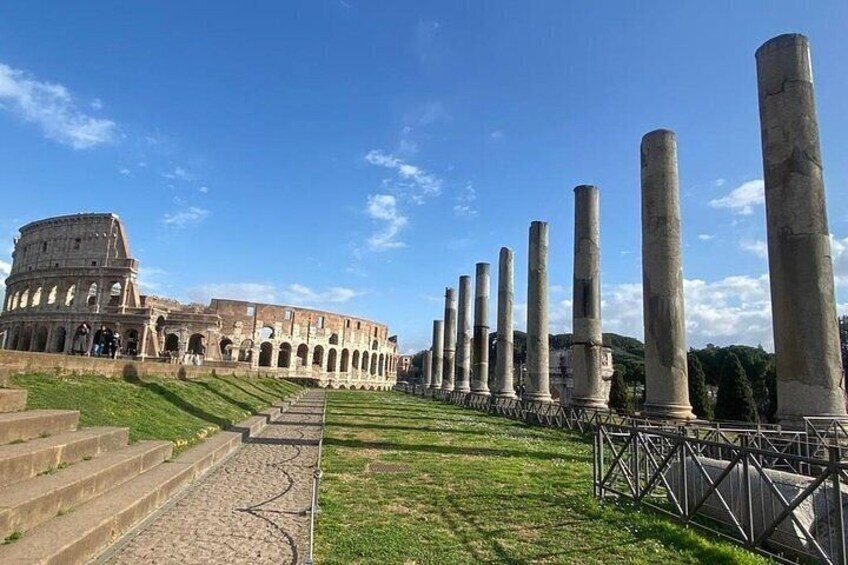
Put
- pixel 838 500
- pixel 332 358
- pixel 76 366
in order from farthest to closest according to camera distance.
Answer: pixel 332 358 → pixel 76 366 → pixel 838 500

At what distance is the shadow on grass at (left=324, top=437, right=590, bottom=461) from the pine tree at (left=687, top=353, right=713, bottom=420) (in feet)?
65.3

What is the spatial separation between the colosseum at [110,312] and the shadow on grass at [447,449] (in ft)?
108

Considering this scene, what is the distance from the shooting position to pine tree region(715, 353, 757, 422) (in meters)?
29.1

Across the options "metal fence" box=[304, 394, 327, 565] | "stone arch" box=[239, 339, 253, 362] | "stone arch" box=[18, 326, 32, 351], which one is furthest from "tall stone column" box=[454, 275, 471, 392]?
"stone arch" box=[18, 326, 32, 351]

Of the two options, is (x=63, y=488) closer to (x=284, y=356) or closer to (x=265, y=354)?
(x=265, y=354)

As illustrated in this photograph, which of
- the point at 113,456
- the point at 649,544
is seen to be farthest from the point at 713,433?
the point at 113,456

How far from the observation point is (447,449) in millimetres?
13031

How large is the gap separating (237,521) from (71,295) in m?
56.7

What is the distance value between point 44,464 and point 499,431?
45.4ft

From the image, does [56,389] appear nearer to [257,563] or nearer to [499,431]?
[257,563]

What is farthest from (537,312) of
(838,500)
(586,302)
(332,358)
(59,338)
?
(332,358)

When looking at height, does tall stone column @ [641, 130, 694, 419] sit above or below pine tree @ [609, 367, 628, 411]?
above

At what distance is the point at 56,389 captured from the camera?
31.6 ft

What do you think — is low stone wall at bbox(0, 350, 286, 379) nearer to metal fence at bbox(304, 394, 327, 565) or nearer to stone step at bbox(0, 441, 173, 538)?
stone step at bbox(0, 441, 173, 538)
